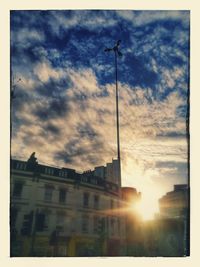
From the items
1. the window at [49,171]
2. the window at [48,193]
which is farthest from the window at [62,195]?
the window at [49,171]

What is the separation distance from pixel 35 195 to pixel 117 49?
9873 mm

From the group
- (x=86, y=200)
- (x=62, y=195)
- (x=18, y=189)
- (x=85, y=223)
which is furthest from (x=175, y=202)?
(x=18, y=189)

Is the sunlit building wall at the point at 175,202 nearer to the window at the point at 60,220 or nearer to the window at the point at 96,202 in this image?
the window at the point at 96,202

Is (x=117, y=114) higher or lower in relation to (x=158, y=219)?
higher

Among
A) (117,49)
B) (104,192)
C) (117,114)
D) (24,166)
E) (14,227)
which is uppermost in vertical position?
(117,49)

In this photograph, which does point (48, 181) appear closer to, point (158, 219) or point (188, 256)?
point (158, 219)

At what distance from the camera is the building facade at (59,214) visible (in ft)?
53.5

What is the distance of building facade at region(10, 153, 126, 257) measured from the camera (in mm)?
16297

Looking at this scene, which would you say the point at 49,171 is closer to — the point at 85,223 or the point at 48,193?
the point at 48,193

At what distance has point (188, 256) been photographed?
10.3 m

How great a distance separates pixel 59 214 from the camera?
17828 mm

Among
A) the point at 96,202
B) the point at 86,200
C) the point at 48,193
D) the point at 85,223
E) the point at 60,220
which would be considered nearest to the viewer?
the point at 60,220

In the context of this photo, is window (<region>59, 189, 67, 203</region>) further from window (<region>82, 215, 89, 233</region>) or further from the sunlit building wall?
the sunlit building wall

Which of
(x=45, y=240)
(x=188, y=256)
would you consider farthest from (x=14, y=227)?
(x=188, y=256)
